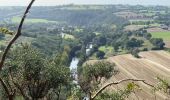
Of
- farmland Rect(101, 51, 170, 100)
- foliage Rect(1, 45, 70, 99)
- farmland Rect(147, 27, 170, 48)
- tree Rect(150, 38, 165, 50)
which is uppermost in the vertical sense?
foliage Rect(1, 45, 70, 99)

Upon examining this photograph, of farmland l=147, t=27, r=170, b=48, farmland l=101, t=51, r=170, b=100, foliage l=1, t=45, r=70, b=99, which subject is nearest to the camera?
foliage l=1, t=45, r=70, b=99

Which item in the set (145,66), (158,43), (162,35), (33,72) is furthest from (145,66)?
(33,72)

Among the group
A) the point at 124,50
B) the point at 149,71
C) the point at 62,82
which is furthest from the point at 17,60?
the point at 124,50

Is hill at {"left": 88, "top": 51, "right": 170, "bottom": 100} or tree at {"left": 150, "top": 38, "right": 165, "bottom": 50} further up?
hill at {"left": 88, "top": 51, "right": 170, "bottom": 100}

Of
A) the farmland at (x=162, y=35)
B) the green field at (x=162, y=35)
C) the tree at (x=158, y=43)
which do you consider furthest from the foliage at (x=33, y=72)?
the green field at (x=162, y=35)

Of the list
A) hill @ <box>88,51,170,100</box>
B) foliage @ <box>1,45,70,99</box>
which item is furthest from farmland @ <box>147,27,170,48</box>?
foliage @ <box>1,45,70,99</box>

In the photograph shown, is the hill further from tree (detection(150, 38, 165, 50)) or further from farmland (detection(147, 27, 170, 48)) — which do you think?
farmland (detection(147, 27, 170, 48))

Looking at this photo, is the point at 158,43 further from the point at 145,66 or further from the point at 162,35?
the point at 145,66

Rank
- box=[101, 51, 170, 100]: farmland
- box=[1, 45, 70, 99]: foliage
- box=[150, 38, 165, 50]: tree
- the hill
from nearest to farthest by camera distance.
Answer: box=[1, 45, 70, 99]: foliage → the hill → box=[101, 51, 170, 100]: farmland → box=[150, 38, 165, 50]: tree

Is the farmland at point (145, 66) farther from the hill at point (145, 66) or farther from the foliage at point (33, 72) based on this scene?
the foliage at point (33, 72)

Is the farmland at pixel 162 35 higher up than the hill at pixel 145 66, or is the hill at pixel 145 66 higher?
the hill at pixel 145 66

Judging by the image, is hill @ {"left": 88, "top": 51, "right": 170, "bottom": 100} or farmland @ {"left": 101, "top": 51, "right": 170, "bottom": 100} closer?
hill @ {"left": 88, "top": 51, "right": 170, "bottom": 100}
